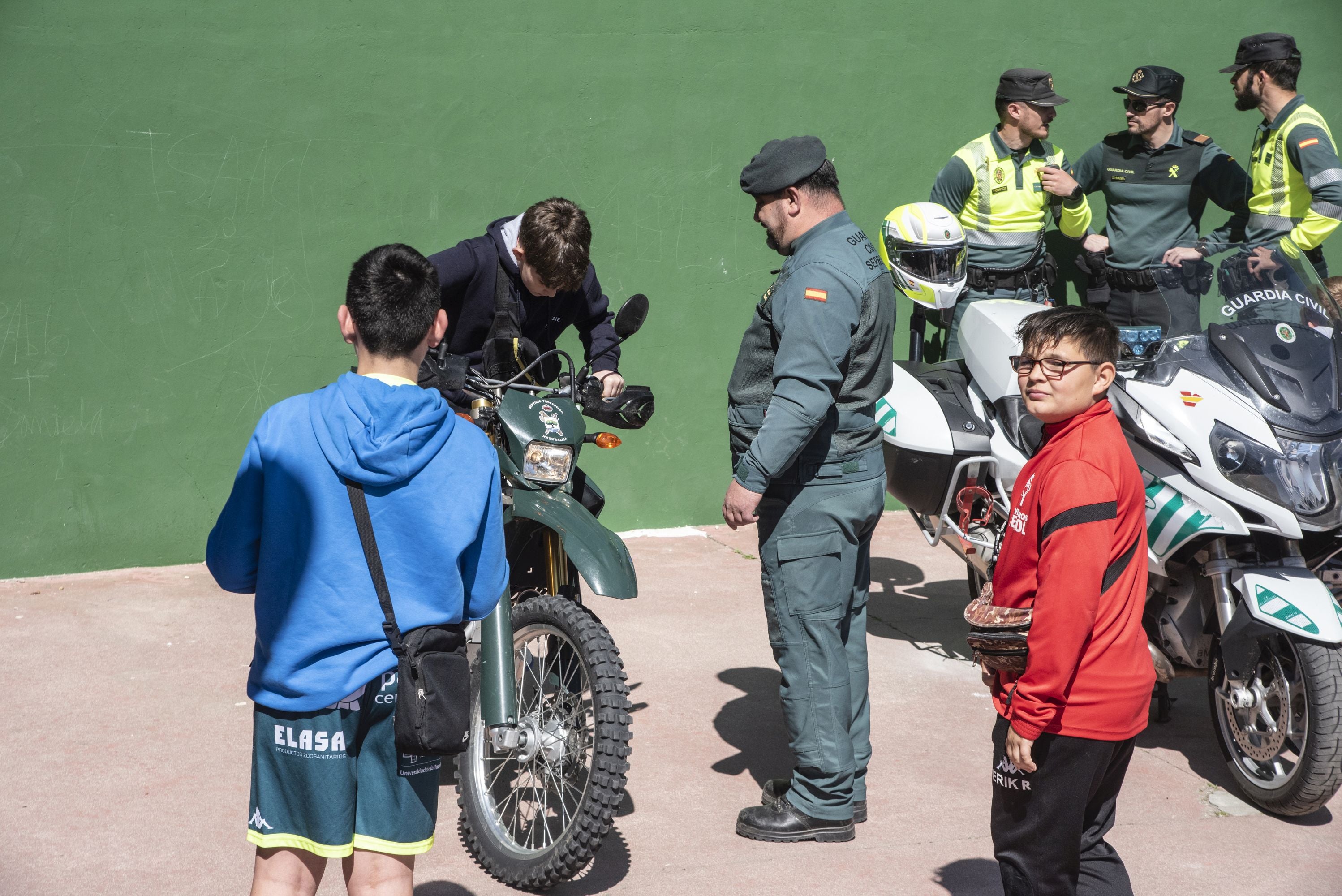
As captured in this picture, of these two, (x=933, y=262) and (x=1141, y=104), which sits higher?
(x=1141, y=104)

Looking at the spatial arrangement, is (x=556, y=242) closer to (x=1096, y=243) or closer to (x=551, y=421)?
(x=551, y=421)

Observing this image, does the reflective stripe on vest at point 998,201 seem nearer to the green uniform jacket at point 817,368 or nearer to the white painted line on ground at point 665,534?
the white painted line on ground at point 665,534

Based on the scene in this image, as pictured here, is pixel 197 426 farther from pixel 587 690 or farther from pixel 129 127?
pixel 587 690

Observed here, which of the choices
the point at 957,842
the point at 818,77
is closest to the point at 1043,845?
the point at 957,842

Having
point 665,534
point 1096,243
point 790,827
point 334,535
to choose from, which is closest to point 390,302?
point 334,535

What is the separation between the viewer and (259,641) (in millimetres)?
2416

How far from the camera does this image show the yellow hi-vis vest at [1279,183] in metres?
6.63

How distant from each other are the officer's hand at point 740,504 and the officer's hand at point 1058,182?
417cm

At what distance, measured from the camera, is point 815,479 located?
3820 millimetres

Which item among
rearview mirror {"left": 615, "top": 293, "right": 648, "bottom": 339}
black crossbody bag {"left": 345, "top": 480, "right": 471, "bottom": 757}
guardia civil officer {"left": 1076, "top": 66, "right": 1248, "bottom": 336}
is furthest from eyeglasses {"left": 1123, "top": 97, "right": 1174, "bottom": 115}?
black crossbody bag {"left": 345, "top": 480, "right": 471, "bottom": 757}

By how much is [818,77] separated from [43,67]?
3.97 meters

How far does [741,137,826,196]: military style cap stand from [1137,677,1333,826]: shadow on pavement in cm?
225

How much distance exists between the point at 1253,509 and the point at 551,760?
91.7 inches

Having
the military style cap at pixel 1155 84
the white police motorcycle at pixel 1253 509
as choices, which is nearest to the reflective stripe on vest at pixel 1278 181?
the military style cap at pixel 1155 84
